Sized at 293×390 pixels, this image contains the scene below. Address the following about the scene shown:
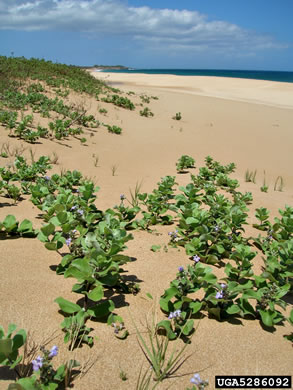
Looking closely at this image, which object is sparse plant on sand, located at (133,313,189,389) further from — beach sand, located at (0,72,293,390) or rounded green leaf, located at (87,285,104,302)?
rounded green leaf, located at (87,285,104,302)

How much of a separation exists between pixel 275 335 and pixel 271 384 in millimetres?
380

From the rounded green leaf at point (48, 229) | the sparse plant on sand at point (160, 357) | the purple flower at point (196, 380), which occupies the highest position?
the rounded green leaf at point (48, 229)

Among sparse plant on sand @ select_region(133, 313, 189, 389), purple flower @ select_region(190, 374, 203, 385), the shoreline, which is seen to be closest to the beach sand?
sparse plant on sand @ select_region(133, 313, 189, 389)

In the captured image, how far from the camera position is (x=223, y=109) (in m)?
14.1

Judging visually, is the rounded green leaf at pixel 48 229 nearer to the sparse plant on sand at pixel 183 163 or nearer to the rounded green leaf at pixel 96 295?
the rounded green leaf at pixel 96 295

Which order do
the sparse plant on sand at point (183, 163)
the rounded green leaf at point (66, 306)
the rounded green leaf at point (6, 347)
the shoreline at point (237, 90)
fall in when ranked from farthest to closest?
the shoreline at point (237, 90) < the sparse plant on sand at point (183, 163) < the rounded green leaf at point (66, 306) < the rounded green leaf at point (6, 347)

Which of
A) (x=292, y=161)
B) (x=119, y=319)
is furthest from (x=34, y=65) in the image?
(x=119, y=319)

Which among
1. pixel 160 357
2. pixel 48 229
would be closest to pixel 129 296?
pixel 160 357

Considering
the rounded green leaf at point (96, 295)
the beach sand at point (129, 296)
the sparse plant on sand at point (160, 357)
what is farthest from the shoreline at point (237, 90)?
the sparse plant on sand at point (160, 357)

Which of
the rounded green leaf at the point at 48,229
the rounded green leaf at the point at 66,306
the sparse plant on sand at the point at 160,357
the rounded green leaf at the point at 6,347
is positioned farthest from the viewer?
the rounded green leaf at the point at 48,229

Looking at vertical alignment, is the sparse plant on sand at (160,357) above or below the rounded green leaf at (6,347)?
below

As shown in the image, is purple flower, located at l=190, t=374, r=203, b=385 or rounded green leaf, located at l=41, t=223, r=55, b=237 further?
rounded green leaf, located at l=41, t=223, r=55, b=237

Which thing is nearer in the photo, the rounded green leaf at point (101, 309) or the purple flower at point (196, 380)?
the purple flower at point (196, 380)

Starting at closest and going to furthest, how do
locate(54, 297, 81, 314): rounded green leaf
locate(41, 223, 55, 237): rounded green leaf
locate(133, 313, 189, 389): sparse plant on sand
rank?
locate(133, 313, 189, 389): sparse plant on sand → locate(54, 297, 81, 314): rounded green leaf → locate(41, 223, 55, 237): rounded green leaf
